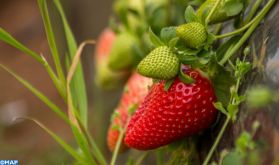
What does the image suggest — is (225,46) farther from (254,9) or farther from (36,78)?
(36,78)

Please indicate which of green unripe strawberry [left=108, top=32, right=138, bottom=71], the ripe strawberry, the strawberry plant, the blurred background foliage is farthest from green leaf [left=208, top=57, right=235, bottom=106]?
the blurred background foliage

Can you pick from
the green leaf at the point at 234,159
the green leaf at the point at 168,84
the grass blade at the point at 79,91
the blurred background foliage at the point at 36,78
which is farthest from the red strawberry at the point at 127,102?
the blurred background foliage at the point at 36,78

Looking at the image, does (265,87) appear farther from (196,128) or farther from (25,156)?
(25,156)

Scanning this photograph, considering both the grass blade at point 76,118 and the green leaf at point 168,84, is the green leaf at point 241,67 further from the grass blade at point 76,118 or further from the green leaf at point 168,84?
the grass blade at point 76,118

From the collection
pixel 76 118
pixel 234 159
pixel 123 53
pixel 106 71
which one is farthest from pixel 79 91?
pixel 106 71

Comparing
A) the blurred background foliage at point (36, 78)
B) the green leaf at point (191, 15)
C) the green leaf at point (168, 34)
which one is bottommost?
the blurred background foliage at point (36, 78)

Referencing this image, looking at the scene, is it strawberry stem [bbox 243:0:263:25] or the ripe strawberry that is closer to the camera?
strawberry stem [bbox 243:0:263:25]

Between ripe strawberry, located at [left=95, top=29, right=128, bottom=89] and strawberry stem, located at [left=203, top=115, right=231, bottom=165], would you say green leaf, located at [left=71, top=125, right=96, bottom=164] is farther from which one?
ripe strawberry, located at [left=95, top=29, right=128, bottom=89]
